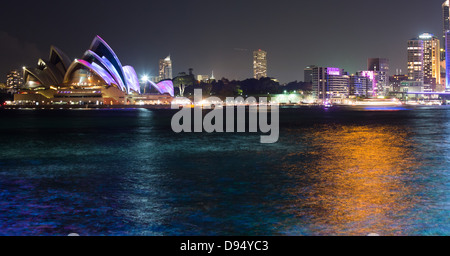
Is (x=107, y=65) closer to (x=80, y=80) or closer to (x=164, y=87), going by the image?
(x=80, y=80)

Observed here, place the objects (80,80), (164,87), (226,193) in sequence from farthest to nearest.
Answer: (164,87)
(80,80)
(226,193)

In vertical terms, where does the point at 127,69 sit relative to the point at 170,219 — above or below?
above

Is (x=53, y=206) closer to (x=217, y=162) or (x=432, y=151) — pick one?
(x=217, y=162)

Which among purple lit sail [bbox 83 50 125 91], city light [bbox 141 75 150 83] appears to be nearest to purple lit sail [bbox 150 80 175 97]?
city light [bbox 141 75 150 83]

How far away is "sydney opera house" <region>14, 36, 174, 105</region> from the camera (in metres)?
99.2

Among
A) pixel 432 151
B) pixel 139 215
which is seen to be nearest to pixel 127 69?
pixel 432 151

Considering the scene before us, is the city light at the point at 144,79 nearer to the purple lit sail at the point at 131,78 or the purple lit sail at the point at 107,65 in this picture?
the purple lit sail at the point at 131,78

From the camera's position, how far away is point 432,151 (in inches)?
701

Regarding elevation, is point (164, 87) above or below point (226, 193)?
above

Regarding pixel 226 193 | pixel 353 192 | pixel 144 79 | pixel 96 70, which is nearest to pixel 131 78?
pixel 144 79

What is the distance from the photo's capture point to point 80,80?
110 m
